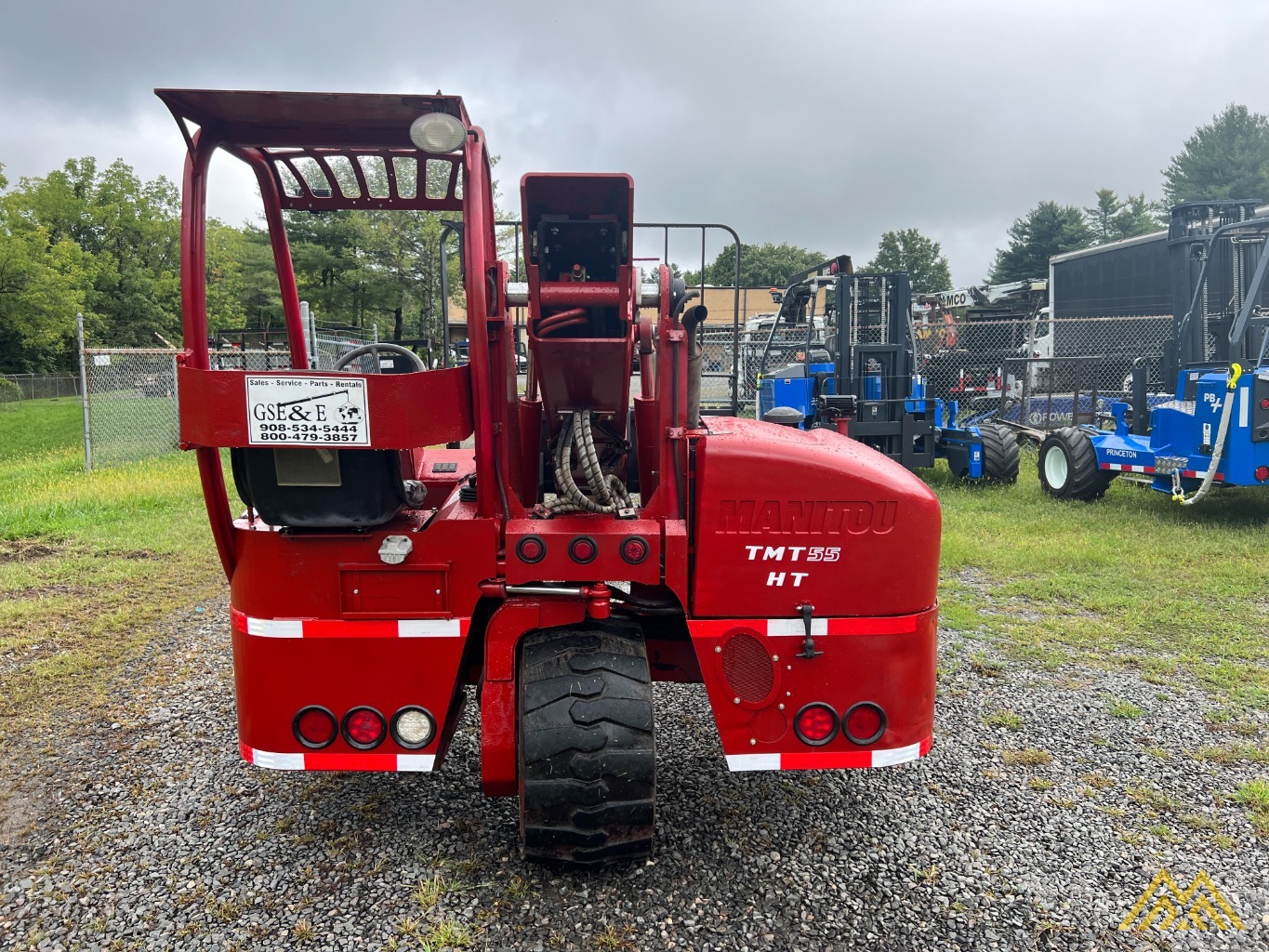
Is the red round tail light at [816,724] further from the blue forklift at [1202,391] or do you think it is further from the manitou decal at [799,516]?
the blue forklift at [1202,391]

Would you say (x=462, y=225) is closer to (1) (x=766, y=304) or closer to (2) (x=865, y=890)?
(2) (x=865, y=890)

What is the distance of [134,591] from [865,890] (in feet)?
19.1

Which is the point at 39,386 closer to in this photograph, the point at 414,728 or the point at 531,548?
the point at 414,728

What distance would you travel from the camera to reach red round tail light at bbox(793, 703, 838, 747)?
2.96m

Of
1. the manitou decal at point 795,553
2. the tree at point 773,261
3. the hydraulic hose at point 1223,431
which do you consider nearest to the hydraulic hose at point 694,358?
the manitou decal at point 795,553

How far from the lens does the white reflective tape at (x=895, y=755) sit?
2982mm

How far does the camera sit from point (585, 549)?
2891 mm

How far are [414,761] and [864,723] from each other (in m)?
1.55

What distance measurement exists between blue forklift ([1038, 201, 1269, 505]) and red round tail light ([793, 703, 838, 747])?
6647mm

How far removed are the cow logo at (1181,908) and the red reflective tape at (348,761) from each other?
95.5 inches

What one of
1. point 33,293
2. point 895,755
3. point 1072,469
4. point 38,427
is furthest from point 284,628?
point 33,293

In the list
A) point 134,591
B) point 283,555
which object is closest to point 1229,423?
point 283,555

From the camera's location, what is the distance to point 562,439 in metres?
3.18

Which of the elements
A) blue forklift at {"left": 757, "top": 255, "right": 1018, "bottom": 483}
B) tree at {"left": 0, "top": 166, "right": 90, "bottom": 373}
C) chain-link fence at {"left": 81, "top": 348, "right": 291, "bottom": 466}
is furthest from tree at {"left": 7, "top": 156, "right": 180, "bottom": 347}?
blue forklift at {"left": 757, "top": 255, "right": 1018, "bottom": 483}
